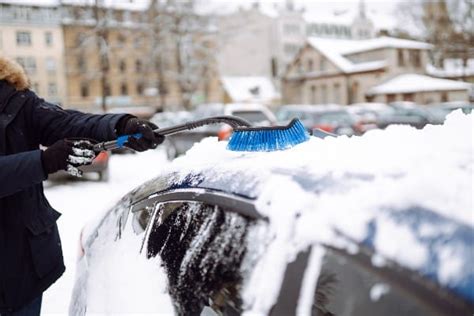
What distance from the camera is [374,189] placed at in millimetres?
1188

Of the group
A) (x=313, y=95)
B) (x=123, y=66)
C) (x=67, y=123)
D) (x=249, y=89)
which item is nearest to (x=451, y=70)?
(x=313, y=95)

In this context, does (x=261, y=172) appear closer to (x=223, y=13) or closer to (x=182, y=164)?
(x=182, y=164)

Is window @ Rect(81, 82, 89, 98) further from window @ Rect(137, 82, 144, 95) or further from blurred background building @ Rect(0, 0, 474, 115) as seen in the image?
window @ Rect(137, 82, 144, 95)

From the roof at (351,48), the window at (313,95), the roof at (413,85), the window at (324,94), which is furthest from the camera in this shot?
the window at (313,95)

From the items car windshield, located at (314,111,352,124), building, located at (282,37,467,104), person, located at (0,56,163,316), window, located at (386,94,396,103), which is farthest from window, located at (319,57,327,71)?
person, located at (0,56,163,316)

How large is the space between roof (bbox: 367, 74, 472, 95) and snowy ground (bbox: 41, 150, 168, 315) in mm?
32863

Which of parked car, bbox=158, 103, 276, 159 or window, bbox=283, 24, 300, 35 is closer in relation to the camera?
parked car, bbox=158, 103, 276, 159

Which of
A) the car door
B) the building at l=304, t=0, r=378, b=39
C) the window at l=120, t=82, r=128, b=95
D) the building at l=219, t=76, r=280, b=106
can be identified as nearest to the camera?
the car door

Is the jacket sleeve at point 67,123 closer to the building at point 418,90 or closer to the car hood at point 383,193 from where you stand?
the car hood at point 383,193

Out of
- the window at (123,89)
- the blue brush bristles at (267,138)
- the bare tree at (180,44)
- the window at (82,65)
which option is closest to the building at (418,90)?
the bare tree at (180,44)

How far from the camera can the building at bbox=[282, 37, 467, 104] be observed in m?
44.1

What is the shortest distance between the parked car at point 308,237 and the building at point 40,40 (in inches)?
2052

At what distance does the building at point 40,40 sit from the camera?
4975 cm

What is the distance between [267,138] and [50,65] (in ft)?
176
